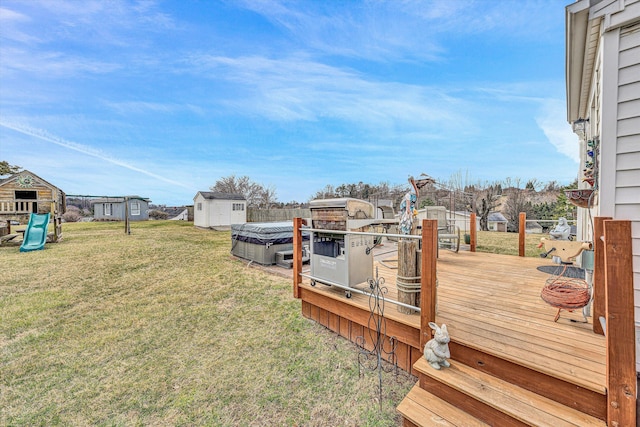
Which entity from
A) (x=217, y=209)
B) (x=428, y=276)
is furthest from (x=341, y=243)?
(x=217, y=209)

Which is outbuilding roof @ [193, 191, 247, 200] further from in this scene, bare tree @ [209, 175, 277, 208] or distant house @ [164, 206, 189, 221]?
distant house @ [164, 206, 189, 221]

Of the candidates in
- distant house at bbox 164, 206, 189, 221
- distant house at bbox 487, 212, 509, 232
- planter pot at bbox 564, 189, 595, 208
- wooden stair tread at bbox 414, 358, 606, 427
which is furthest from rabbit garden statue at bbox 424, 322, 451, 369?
distant house at bbox 164, 206, 189, 221

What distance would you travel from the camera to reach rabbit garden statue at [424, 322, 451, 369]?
1.86m

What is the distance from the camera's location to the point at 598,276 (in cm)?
190

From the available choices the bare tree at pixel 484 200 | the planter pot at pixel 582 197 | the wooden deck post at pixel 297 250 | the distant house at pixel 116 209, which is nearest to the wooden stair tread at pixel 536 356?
the planter pot at pixel 582 197

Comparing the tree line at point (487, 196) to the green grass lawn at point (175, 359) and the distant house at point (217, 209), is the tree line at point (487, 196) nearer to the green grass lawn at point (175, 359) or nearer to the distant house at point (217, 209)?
the distant house at point (217, 209)

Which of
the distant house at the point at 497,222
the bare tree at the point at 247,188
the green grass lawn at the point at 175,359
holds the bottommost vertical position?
the green grass lawn at the point at 175,359

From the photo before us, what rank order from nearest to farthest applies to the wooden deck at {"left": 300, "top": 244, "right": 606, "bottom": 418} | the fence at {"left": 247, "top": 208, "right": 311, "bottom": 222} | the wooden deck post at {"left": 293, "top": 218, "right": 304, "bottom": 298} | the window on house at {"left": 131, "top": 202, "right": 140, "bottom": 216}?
the wooden deck at {"left": 300, "top": 244, "right": 606, "bottom": 418}, the wooden deck post at {"left": 293, "top": 218, "right": 304, "bottom": 298}, the fence at {"left": 247, "top": 208, "right": 311, "bottom": 222}, the window on house at {"left": 131, "top": 202, "right": 140, "bottom": 216}

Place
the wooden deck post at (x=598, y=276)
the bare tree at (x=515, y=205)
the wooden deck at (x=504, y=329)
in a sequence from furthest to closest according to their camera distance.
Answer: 1. the bare tree at (x=515, y=205)
2. the wooden deck post at (x=598, y=276)
3. the wooden deck at (x=504, y=329)

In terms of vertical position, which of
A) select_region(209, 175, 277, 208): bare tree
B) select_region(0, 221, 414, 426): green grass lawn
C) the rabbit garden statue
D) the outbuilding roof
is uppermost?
select_region(209, 175, 277, 208): bare tree

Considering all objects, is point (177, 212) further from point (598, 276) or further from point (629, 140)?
point (629, 140)

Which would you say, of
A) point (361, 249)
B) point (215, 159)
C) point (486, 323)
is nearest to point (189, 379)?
point (361, 249)

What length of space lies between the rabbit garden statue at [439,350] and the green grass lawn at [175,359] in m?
0.60

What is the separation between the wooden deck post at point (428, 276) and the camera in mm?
1965
